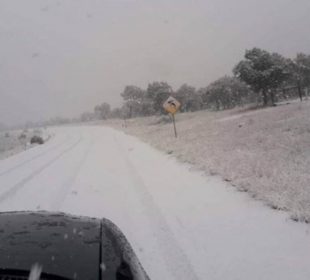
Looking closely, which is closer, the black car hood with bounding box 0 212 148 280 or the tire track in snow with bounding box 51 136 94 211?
the black car hood with bounding box 0 212 148 280

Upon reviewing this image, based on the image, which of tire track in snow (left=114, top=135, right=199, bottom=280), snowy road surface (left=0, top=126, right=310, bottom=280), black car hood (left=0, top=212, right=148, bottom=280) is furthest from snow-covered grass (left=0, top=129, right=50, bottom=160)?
black car hood (left=0, top=212, right=148, bottom=280)

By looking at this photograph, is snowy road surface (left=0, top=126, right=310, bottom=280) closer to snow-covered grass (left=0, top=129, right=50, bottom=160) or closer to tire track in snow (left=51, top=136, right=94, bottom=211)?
tire track in snow (left=51, top=136, right=94, bottom=211)

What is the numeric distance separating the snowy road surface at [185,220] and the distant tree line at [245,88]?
34.1 meters

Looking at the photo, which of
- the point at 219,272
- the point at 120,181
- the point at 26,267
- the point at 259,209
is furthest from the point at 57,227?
the point at 120,181

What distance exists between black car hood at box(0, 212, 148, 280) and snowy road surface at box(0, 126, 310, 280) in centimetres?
153

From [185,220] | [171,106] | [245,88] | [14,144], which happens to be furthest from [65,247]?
[245,88]

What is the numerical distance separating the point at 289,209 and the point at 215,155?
21.4ft

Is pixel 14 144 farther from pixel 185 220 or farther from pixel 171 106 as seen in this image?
pixel 185 220

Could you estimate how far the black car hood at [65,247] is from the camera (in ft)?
6.34

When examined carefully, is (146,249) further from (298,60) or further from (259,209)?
(298,60)

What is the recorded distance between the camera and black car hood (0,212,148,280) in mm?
1934

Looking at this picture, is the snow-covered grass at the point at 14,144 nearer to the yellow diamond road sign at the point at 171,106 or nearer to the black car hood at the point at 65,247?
the yellow diamond road sign at the point at 171,106

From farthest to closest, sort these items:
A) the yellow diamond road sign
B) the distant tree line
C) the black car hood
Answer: the distant tree line → the yellow diamond road sign → the black car hood

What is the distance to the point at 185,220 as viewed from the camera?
5.77 meters
